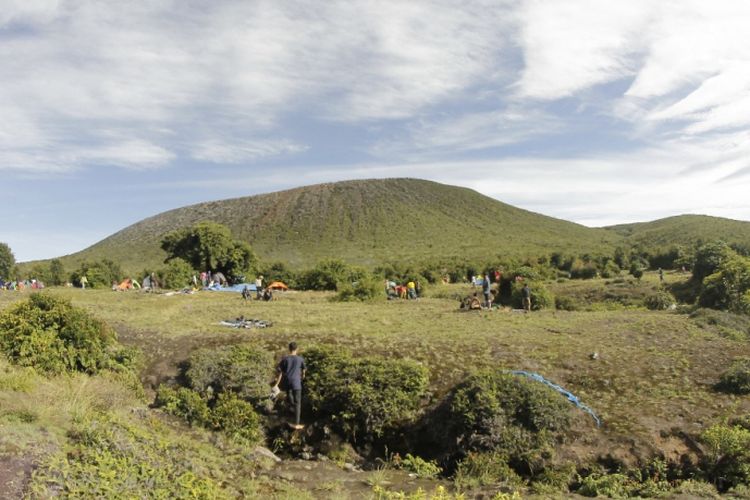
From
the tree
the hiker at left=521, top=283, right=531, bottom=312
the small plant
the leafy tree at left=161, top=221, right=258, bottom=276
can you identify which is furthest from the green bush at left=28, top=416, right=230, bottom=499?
the tree

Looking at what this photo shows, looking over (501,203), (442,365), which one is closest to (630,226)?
(501,203)

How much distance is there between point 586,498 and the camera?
23.9 feet

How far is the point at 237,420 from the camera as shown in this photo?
398 inches

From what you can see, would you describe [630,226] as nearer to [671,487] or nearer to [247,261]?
[247,261]

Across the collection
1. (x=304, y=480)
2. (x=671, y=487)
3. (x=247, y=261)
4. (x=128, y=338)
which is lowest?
(x=671, y=487)

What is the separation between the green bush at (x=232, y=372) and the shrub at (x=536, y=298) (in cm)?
1864

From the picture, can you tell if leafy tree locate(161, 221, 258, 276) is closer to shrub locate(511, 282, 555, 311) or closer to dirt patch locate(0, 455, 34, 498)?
shrub locate(511, 282, 555, 311)

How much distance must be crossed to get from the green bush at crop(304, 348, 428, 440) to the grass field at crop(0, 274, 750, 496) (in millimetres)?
916

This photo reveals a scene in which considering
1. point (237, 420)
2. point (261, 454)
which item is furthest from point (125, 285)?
point (261, 454)

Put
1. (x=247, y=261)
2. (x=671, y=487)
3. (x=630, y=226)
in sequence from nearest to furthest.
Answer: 1. (x=671, y=487)
2. (x=247, y=261)
3. (x=630, y=226)

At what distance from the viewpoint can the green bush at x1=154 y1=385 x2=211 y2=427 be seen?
10172 mm

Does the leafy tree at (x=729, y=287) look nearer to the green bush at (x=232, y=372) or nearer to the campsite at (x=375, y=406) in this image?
the campsite at (x=375, y=406)

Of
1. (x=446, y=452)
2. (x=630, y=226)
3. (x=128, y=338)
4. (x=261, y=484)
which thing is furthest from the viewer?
(x=630, y=226)

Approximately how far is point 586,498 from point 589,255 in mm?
62859
